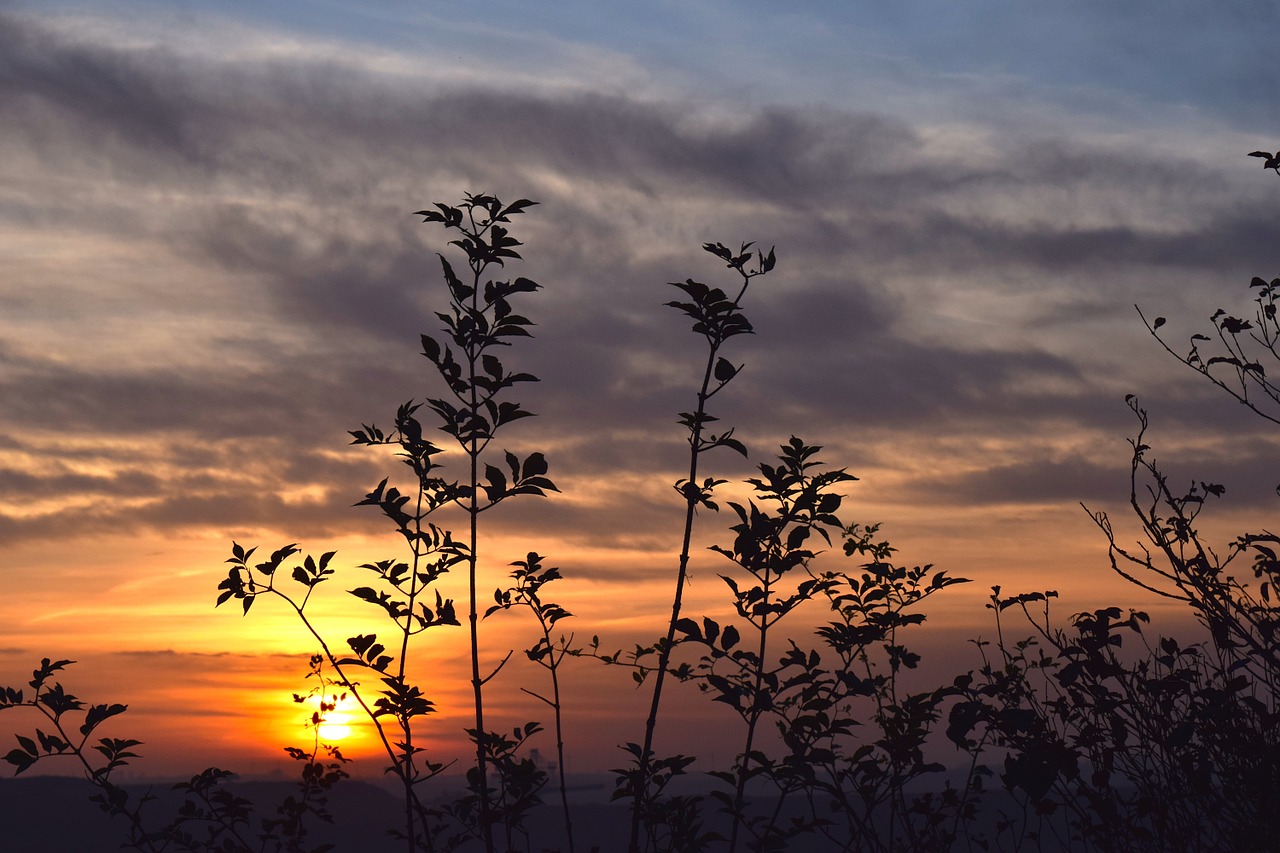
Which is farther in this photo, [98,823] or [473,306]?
[98,823]

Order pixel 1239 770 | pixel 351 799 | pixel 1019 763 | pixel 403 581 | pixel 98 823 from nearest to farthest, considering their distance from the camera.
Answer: pixel 1019 763, pixel 1239 770, pixel 403 581, pixel 98 823, pixel 351 799

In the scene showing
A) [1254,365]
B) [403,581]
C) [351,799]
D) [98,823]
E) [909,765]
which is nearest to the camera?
[403,581]

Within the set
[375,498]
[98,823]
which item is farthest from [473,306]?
[98,823]

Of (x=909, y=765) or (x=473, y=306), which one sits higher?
(x=473, y=306)

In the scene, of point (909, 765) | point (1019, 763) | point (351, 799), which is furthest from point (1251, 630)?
point (351, 799)

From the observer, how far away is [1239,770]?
246 inches

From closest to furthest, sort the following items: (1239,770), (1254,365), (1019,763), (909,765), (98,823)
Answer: (1019,763)
(1239,770)
(909,765)
(1254,365)
(98,823)

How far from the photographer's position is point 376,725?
6.48 meters

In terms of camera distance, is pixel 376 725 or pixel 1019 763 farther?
pixel 376 725

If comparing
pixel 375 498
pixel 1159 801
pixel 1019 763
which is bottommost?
pixel 1159 801

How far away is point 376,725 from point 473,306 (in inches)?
107

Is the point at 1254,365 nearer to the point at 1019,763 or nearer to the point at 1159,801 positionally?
the point at 1159,801

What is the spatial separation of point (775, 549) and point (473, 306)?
2399 mm

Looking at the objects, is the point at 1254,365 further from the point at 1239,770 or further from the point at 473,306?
the point at 473,306
